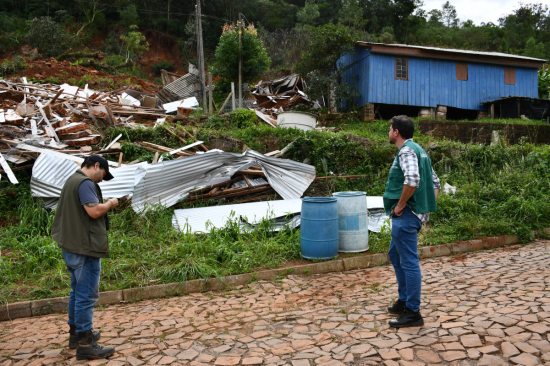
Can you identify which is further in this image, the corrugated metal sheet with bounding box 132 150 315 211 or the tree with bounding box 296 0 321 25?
the tree with bounding box 296 0 321 25

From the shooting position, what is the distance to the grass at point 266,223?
6.26m

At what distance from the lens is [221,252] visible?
6.74m

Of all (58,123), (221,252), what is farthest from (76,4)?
(221,252)

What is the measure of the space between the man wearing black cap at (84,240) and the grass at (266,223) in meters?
2.03

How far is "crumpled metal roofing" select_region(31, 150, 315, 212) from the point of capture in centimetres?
836

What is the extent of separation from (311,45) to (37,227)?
16.1m

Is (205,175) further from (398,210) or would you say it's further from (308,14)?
(308,14)

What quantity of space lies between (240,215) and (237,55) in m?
12.9

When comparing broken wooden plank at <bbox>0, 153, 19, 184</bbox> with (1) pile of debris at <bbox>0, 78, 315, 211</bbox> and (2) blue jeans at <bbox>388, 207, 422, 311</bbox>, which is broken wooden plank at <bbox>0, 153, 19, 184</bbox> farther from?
(2) blue jeans at <bbox>388, 207, 422, 311</bbox>

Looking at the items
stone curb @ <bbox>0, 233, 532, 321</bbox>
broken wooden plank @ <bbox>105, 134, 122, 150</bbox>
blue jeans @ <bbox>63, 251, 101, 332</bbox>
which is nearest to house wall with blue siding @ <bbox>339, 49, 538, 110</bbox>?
broken wooden plank @ <bbox>105, 134, 122, 150</bbox>

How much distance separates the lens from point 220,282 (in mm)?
6133

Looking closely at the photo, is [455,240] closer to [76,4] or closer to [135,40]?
[135,40]

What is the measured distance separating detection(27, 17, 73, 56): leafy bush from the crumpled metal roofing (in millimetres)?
23484

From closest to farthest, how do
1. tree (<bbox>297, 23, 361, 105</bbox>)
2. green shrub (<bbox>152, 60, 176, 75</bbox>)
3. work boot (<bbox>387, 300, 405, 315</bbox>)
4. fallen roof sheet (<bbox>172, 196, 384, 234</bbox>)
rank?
work boot (<bbox>387, 300, 405, 315</bbox>)
fallen roof sheet (<bbox>172, 196, 384, 234</bbox>)
tree (<bbox>297, 23, 361, 105</bbox>)
green shrub (<bbox>152, 60, 176, 75</bbox>)
